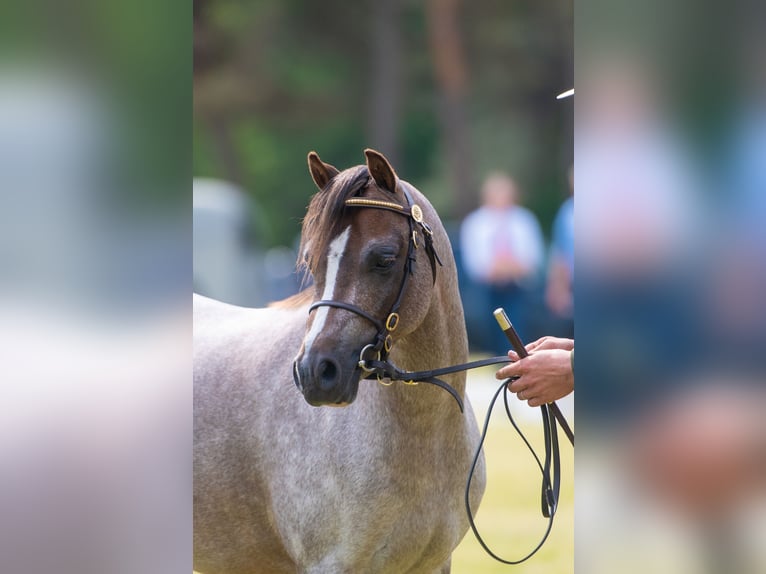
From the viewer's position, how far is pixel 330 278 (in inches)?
116

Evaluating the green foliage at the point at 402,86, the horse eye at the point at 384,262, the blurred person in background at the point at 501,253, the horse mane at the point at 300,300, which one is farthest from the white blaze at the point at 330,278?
the green foliage at the point at 402,86

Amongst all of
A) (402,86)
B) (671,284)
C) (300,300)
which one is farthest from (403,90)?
(671,284)

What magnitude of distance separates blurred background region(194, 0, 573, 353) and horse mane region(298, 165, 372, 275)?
63.0ft

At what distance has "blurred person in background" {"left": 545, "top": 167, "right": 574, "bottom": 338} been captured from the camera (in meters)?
12.8

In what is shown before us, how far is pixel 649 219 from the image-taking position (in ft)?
4.66

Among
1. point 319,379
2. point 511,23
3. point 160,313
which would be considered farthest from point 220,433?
point 511,23

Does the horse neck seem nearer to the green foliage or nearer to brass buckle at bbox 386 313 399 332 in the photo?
brass buckle at bbox 386 313 399 332

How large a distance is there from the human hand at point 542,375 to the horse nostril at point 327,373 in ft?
1.74

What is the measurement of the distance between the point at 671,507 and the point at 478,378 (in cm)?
1124

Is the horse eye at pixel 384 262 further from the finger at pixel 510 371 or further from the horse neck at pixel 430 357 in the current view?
the finger at pixel 510 371

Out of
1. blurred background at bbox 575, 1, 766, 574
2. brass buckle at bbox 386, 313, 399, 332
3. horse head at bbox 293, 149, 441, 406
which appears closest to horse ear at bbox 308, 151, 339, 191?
horse head at bbox 293, 149, 441, 406

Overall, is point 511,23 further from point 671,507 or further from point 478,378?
point 671,507

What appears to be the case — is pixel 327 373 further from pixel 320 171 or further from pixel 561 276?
pixel 561 276

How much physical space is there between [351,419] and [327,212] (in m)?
0.71
